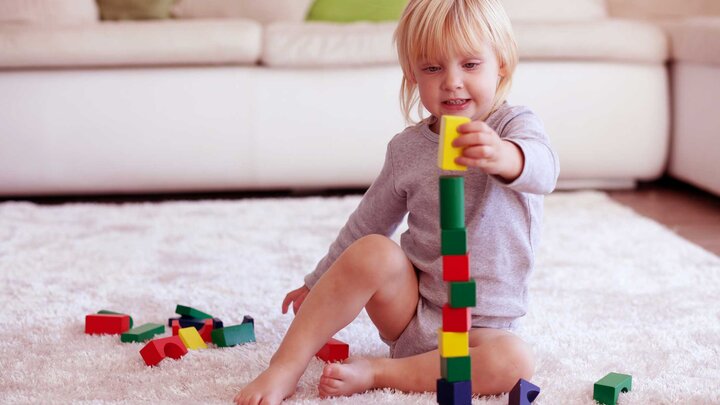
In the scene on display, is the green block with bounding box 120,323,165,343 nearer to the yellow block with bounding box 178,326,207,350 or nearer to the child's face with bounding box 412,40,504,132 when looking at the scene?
the yellow block with bounding box 178,326,207,350

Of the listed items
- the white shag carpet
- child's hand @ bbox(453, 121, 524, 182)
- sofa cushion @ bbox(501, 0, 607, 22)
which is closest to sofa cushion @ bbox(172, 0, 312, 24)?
sofa cushion @ bbox(501, 0, 607, 22)

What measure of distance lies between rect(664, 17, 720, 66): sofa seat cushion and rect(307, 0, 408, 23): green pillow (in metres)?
0.84

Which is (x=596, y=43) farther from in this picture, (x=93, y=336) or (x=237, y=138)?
(x=93, y=336)

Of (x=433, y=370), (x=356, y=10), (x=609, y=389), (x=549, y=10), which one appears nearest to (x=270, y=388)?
(x=433, y=370)

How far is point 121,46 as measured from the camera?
255 cm

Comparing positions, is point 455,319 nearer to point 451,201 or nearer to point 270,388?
point 451,201

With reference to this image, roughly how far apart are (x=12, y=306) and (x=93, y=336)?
261 mm

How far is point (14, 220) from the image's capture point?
2342 millimetres

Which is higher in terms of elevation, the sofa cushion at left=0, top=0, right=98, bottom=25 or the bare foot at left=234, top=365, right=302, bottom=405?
the sofa cushion at left=0, top=0, right=98, bottom=25

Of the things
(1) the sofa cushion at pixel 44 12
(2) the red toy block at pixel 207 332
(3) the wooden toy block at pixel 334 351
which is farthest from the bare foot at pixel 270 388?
(1) the sofa cushion at pixel 44 12

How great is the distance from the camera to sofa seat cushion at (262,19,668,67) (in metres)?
2.58

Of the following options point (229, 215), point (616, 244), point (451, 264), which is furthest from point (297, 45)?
point (451, 264)

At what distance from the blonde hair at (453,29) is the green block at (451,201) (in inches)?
12.3

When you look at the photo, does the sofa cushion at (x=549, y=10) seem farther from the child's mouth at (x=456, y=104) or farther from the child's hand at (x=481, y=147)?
the child's hand at (x=481, y=147)
